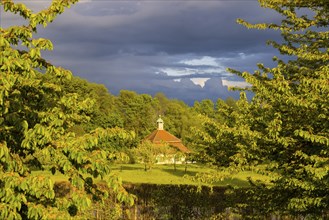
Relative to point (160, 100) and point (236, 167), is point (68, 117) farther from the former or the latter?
point (160, 100)

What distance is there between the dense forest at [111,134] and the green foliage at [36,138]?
2 centimetres

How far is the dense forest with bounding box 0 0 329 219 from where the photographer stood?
19.4 ft

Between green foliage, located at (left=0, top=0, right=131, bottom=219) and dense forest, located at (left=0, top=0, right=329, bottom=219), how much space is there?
16 millimetres

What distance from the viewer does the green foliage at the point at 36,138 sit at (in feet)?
18.3

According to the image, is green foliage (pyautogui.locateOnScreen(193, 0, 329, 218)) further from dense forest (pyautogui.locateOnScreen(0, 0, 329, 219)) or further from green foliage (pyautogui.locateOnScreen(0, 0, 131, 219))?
green foliage (pyautogui.locateOnScreen(0, 0, 131, 219))

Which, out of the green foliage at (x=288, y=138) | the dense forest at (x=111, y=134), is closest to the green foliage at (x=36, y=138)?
the dense forest at (x=111, y=134)

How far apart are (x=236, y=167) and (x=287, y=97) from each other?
2.21 m

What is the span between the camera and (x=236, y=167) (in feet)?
32.8

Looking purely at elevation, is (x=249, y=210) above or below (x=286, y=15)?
below

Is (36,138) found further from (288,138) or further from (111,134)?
(288,138)

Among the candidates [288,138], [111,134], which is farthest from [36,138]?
[288,138]

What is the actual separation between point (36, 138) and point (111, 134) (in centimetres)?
114

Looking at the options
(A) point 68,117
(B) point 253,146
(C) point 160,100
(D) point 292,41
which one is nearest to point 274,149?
(B) point 253,146

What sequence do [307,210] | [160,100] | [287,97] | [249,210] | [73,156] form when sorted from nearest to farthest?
[73,156], [287,97], [307,210], [249,210], [160,100]
